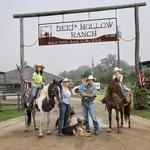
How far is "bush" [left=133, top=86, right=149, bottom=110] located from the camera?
27.3 m

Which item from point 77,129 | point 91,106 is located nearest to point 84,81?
point 91,106

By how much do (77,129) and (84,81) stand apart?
2093 mm

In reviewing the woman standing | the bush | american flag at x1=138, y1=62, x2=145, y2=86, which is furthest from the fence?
the woman standing

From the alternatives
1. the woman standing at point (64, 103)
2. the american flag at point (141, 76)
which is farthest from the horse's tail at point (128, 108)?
Result: the american flag at point (141, 76)

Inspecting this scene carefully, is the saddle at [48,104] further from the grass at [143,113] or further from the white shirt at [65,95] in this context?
the grass at [143,113]

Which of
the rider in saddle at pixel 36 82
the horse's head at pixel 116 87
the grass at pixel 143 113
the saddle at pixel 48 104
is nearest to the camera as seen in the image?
the saddle at pixel 48 104

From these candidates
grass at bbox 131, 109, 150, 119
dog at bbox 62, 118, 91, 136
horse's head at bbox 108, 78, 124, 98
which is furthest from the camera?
grass at bbox 131, 109, 150, 119

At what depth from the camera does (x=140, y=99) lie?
27484mm

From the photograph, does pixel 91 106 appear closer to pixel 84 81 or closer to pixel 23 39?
pixel 84 81

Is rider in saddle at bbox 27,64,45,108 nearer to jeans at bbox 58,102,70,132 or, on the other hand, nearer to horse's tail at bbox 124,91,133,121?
jeans at bbox 58,102,70,132

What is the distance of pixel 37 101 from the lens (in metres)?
15.2

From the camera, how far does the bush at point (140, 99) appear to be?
27.3 m

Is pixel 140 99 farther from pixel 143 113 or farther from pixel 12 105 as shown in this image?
pixel 12 105

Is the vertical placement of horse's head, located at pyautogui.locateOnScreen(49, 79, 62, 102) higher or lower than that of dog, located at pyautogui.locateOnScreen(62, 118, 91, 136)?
higher
